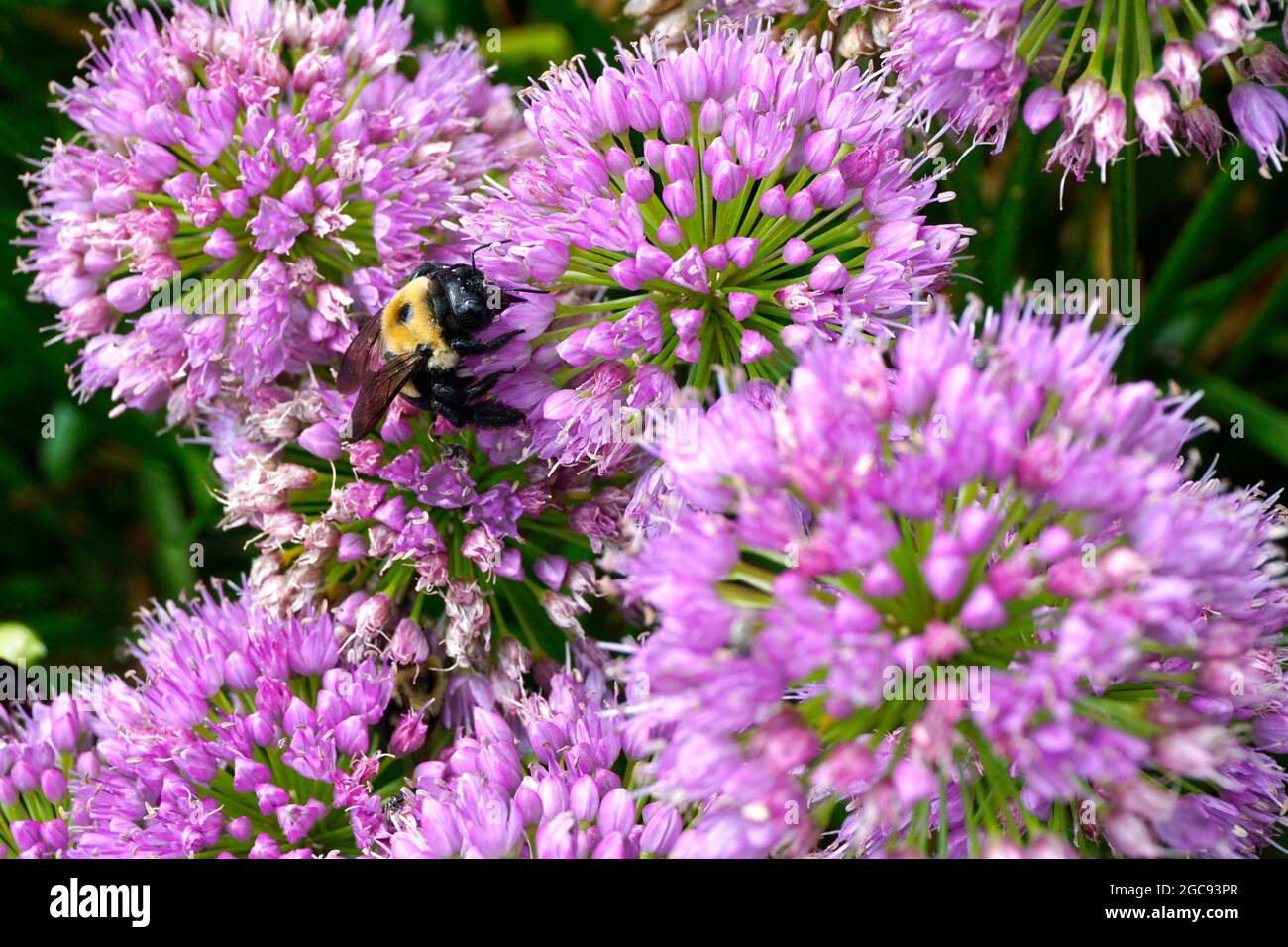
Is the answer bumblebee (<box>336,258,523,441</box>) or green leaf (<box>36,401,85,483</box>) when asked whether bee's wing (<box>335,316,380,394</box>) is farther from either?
green leaf (<box>36,401,85,483</box>)

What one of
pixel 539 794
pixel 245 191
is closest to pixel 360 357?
pixel 245 191

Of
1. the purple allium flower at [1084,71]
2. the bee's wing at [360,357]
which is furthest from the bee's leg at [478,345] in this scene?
the purple allium flower at [1084,71]

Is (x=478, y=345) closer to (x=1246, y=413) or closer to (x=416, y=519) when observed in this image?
(x=416, y=519)

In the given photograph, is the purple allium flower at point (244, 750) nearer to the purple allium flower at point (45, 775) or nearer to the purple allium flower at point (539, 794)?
the purple allium flower at point (45, 775)

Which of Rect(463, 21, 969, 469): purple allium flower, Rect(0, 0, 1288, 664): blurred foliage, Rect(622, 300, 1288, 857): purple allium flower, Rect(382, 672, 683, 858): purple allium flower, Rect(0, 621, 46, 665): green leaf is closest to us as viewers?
Rect(622, 300, 1288, 857): purple allium flower

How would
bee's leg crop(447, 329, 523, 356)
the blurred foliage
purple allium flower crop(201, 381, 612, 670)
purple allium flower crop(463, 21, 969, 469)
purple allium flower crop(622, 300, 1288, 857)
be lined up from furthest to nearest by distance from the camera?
1. the blurred foliage
2. purple allium flower crop(201, 381, 612, 670)
3. bee's leg crop(447, 329, 523, 356)
4. purple allium flower crop(463, 21, 969, 469)
5. purple allium flower crop(622, 300, 1288, 857)

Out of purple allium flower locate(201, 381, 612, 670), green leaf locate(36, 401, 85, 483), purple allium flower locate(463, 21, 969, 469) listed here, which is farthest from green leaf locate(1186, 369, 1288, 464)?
green leaf locate(36, 401, 85, 483)
